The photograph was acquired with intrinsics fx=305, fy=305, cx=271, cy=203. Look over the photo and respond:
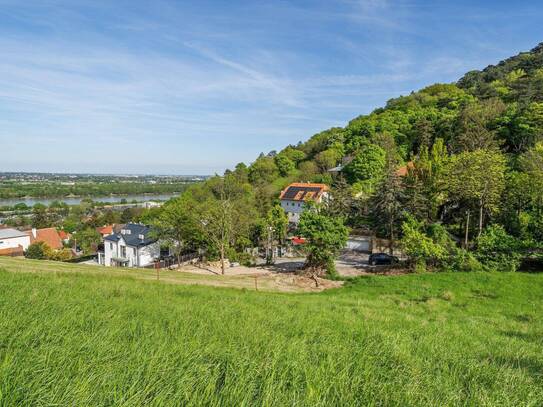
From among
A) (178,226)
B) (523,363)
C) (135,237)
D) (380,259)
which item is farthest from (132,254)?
(523,363)

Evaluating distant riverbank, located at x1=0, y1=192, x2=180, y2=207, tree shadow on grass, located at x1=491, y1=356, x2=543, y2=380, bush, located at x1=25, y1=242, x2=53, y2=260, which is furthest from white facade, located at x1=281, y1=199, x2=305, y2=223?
distant riverbank, located at x1=0, y1=192, x2=180, y2=207

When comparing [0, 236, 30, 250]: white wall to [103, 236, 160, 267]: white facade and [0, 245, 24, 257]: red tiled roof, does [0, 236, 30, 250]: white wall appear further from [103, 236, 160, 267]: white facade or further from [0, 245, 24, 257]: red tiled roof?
[103, 236, 160, 267]: white facade

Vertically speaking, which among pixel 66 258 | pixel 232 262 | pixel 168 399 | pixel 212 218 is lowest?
pixel 66 258

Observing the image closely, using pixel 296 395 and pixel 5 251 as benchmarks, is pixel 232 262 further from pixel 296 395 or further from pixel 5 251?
pixel 5 251

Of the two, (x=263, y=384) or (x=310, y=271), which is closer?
(x=263, y=384)

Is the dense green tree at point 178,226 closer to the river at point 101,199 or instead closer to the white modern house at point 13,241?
the white modern house at point 13,241

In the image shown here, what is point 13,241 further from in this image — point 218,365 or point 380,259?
point 218,365

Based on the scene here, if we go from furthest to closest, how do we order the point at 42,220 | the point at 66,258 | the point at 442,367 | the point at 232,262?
the point at 42,220 < the point at 66,258 < the point at 232,262 < the point at 442,367

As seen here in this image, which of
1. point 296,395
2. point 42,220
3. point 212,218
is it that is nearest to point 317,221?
point 212,218
